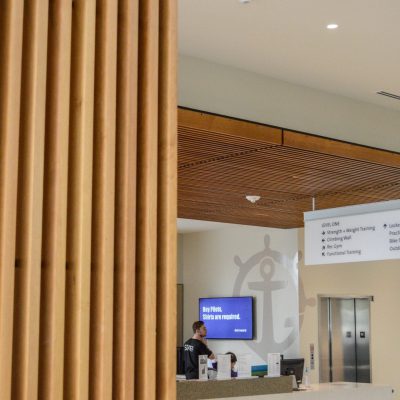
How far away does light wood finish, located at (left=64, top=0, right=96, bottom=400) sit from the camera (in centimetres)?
203

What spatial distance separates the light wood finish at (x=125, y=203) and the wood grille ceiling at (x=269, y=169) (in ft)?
9.55

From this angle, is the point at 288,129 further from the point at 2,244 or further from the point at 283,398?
the point at 2,244

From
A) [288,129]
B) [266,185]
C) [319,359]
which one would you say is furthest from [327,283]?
[288,129]

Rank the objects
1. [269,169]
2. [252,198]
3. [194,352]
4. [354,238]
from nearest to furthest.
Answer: [269,169] → [354,238] → [252,198] → [194,352]

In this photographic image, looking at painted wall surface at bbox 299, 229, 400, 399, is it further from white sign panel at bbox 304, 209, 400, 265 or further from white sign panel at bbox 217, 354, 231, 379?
white sign panel at bbox 217, 354, 231, 379

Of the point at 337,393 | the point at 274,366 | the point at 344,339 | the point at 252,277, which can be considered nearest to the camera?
the point at 337,393

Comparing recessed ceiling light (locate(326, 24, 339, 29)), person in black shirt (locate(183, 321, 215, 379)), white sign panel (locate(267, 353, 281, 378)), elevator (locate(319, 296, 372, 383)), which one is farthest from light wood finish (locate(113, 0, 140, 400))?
elevator (locate(319, 296, 372, 383))

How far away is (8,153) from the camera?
1.95 metres

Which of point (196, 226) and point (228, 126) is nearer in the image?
point (228, 126)

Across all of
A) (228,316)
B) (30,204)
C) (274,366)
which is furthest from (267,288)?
(30,204)

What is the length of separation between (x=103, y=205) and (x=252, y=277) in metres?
11.1

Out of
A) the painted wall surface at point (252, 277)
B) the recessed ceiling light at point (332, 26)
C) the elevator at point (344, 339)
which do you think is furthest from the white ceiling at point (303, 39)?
the painted wall surface at point (252, 277)

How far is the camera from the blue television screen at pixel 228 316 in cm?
1311

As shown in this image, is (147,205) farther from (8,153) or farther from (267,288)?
(267,288)
